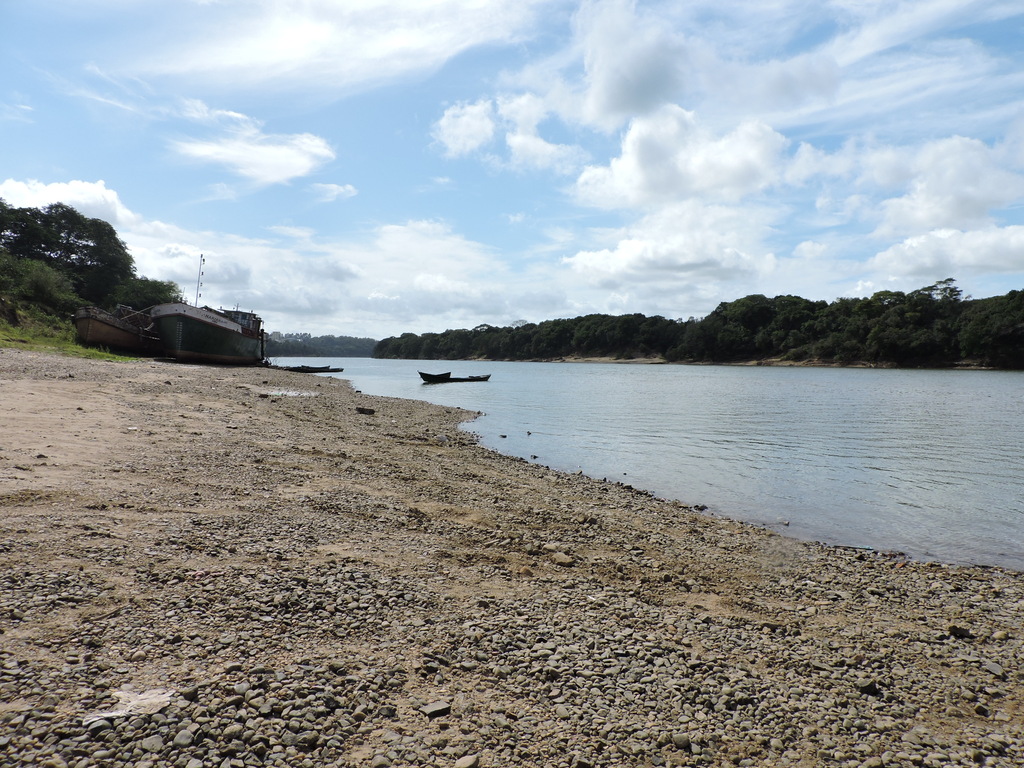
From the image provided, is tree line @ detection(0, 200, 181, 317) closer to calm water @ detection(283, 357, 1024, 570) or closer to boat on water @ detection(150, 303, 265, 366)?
boat on water @ detection(150, 303, 265, 366)

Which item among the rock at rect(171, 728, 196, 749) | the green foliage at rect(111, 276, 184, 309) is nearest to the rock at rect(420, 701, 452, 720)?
the rock at rect(171, 728, 196, 749)

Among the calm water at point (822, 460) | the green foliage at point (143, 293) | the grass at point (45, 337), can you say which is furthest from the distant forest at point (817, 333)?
the grass at point (45, 337)

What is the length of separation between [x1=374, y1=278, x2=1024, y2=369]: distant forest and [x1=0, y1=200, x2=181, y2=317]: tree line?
114 metres

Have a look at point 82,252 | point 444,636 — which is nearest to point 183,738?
point 444,636

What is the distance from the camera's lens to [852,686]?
4.64 meters

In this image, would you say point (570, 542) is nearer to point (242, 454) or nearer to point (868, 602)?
point (868, 602)

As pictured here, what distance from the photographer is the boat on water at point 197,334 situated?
46.0 m

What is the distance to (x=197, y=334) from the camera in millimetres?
46750

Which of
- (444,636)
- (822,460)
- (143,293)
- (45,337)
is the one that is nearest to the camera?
(444,636)

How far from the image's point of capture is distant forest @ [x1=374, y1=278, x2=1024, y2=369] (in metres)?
97.8

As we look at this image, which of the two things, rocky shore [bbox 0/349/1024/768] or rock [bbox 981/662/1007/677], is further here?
rock [bbox 981/662/1007/677]

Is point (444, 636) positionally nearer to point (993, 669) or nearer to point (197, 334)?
point (993, 669)

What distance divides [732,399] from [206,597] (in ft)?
142

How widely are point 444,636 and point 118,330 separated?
48.7 metres
